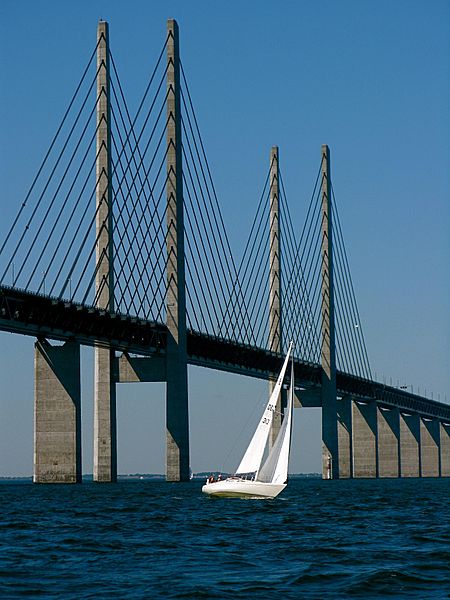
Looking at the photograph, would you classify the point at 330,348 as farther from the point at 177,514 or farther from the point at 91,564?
the point at 91,564

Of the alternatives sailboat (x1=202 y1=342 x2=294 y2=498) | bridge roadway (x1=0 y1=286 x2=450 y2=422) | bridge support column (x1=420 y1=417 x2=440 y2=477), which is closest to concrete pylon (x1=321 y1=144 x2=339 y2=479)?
bridge roadway (x1=0 y1=286 x2=450 y2=422)

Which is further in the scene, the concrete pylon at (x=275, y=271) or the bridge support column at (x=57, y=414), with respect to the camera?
the concrete pylon at (x=275, y=271)

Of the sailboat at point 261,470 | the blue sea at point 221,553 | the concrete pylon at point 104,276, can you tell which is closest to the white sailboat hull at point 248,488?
the sailboat at point 261,470

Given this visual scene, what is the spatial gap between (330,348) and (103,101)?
45.7 metres

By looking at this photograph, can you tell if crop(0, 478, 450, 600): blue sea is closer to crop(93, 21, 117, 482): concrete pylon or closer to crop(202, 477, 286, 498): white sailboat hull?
crop(202, 477, 286, 498): white sailboat hull

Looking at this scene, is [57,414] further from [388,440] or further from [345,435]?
[388,440]

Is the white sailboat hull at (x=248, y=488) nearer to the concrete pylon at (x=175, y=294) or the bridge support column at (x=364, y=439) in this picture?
the concrete pylon at (x=175, y=294)

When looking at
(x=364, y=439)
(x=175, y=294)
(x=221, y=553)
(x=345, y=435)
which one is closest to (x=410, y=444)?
(x=364, y=439)

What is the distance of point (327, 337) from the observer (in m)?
125

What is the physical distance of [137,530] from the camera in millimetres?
41438

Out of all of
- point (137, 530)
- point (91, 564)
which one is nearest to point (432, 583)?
point (91, 564)

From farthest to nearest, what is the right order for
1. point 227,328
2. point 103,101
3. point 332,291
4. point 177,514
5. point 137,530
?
point 332,291 < point 227,328 < point 103,101 < point 177,514 < point 137,530

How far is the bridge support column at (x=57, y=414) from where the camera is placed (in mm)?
81375

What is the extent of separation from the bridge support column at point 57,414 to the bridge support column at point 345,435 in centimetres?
6265
